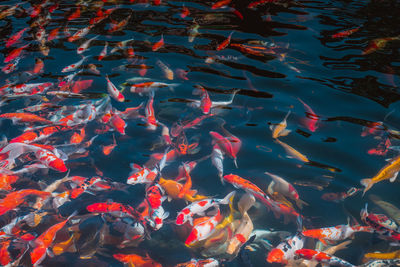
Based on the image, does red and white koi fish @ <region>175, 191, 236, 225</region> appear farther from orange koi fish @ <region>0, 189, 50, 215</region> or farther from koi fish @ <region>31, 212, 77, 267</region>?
orange koi fish @ <region>0, 189, 50, 215</region>

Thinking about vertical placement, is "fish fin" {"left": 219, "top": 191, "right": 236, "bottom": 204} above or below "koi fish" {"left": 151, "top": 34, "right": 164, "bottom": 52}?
below

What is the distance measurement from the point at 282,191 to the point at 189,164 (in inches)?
44.8

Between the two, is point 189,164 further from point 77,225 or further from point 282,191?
point 77,225

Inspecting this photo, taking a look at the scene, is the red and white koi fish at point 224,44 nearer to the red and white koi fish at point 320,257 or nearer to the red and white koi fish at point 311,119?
the red and white koi fish at point 311,119

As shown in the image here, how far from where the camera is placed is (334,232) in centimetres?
302

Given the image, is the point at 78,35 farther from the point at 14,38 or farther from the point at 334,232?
the point at 334,232

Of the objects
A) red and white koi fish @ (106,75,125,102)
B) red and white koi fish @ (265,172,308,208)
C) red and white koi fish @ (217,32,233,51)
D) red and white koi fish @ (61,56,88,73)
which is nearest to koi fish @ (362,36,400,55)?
red and white koi fish @ (217,32,233,51)

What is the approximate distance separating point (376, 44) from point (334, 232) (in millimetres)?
4364

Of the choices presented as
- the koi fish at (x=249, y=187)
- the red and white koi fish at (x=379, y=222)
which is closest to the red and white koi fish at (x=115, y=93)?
the koi fish at (x=249, y=187)

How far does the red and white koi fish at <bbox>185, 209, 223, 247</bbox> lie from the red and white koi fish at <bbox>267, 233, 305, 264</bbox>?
1.99 ft

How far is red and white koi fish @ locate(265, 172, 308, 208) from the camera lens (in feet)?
A: 11.1

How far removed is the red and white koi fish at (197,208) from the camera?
314 cm

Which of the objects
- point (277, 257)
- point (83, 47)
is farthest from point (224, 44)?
point (277, 257)

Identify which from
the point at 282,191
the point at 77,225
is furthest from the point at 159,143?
the point at 282,191
